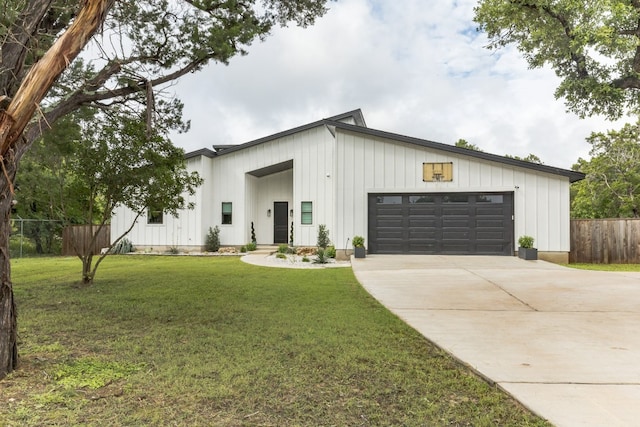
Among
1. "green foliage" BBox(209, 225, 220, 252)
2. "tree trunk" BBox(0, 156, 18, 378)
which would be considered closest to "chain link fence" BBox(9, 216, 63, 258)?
"green foliage" BBox(209, 225, 220, 252)

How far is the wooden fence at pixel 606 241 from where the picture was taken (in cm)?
1273

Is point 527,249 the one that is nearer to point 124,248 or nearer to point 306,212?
point 306,212

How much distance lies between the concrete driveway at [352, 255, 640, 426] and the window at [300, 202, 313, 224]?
679 centimetres

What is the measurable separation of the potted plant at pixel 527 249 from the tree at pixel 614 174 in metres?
12.0

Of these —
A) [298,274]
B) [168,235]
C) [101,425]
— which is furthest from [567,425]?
[168,235]

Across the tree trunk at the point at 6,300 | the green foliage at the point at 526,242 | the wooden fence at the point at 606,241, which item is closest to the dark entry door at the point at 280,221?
the green foliage at the point at 526,242

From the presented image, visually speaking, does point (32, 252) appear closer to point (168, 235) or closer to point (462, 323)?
point (168, 235)

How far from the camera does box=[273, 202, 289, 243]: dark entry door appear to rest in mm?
17469

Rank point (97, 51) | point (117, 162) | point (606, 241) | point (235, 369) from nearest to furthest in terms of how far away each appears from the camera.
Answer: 1. point (235, 369)
2. point (97, 51)
3. point (117, 162)
4. point (606, 241)

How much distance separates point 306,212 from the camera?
52.2 feet

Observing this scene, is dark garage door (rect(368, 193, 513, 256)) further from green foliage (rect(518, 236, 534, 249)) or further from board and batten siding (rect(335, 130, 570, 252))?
green foliage (rect(518, 236, 534, 249))

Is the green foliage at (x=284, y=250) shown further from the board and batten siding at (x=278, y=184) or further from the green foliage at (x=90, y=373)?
the green foliage at (x=90, y=373)

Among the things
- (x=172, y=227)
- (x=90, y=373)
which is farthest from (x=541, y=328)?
(x=172, y=227)

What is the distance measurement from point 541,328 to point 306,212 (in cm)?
1201
